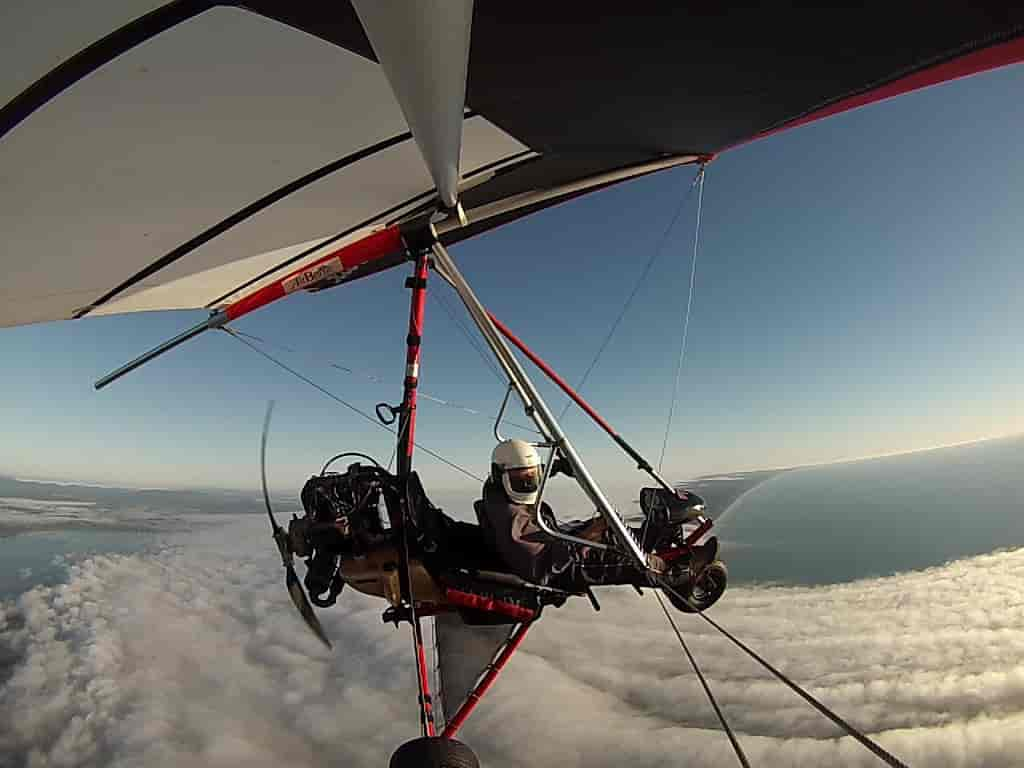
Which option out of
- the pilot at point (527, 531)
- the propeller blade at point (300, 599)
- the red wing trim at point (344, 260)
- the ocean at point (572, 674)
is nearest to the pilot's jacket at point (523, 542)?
the pilot at point (527, 531)

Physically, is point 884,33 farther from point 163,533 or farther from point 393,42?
point 163,533

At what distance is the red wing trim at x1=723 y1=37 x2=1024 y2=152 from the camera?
1.39m

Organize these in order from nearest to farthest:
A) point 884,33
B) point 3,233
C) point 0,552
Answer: point 884,33 < point 3,233 < point 0,552

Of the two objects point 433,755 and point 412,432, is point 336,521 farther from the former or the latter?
point 433,755

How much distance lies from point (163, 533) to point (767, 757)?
20.1 meters

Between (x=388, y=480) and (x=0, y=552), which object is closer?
(x=388, y=480)

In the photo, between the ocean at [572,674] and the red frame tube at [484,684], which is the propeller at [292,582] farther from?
the ocean at [572,674]

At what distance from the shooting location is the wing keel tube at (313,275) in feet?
6.37

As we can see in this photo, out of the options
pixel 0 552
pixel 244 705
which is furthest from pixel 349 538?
pixel 0 552

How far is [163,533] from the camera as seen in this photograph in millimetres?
19547

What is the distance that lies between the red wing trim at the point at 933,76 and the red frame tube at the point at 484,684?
2.29 metres

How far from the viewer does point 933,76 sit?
1613 millimetres

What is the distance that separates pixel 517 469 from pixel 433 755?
1.02 metres

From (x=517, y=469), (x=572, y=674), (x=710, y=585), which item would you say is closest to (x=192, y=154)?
(x=517, y=469)
